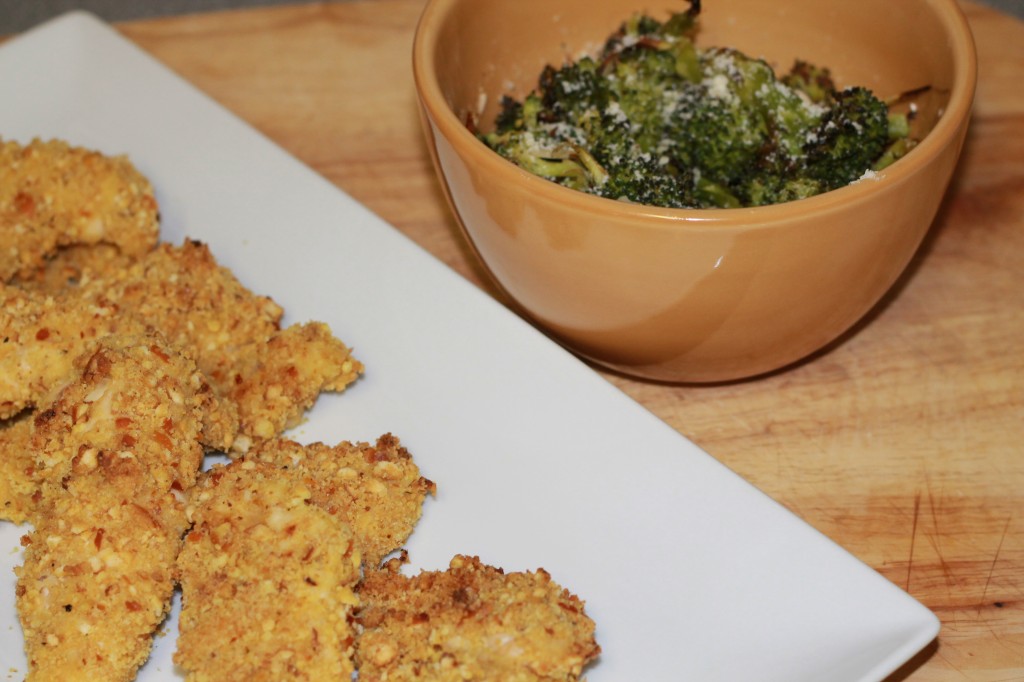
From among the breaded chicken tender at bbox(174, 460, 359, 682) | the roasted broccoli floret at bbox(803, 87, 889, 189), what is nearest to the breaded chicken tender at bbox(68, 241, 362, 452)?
the breaded chicken tender at bbox(174, 460, 359, 682)

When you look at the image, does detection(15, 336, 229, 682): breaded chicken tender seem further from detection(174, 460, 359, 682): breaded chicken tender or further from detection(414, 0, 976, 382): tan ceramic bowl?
detection(414, 0, 976, 382): tan ceramic bowl

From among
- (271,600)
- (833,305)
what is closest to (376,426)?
(271,600)

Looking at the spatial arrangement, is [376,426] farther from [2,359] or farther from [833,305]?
[833,305]

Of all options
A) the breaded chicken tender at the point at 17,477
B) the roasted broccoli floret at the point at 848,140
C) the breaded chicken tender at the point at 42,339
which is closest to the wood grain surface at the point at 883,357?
the roasted broccoli floret at the point at 848,140

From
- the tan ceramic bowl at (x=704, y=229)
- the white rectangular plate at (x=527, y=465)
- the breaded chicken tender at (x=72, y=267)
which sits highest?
the tan ceramic bowl at (x=704, y=229)

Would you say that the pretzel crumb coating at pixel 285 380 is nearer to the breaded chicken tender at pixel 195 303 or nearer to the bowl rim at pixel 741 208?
the breaded chicken tender at pixel 195 303

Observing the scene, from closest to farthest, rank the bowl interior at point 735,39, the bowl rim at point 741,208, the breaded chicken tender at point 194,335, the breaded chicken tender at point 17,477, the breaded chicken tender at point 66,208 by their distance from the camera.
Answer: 1. the bowl rim at point 741,208
2. the breaded chicken tender at point 17,477
3. the breaded chicken tender at point 194,335
4. the bowl interior at point 735,39
5. the breaded chicken tender at point 66,208
